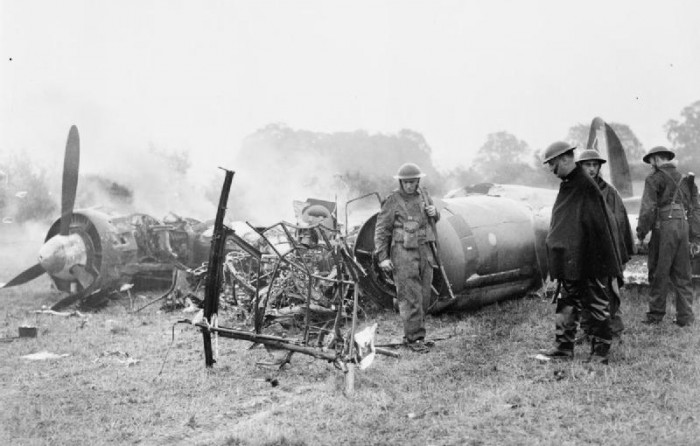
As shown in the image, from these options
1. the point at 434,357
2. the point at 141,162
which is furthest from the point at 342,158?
the point at 434,357

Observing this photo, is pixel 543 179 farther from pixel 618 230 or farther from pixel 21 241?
pixel 21 241

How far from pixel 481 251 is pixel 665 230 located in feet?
7.01

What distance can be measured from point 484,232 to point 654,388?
11.4 ft

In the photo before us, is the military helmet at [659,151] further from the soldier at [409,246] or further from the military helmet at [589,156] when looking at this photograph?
the soldier at [409,246]

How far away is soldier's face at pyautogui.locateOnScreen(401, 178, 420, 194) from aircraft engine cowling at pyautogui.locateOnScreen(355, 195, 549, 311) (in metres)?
1.07

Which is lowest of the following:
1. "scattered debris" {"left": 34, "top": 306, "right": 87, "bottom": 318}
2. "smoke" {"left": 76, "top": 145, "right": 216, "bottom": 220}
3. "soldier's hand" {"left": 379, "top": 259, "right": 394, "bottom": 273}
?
"scattered debris" {"left": 34, "top": 306, "right": 87, "bottom": 318}

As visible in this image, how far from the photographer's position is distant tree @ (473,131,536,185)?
22619mm

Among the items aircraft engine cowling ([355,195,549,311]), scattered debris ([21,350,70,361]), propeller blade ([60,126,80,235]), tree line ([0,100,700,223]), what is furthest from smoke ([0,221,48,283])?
aircraft engine cowling ([355,195,549,311])

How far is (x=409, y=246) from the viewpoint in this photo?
645 centimetres

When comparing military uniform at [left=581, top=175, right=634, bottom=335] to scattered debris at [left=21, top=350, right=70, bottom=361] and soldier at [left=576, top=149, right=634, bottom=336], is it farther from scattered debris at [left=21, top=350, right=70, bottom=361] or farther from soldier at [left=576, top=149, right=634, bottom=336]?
scattered debris at [left=21, top=350, right=70, bottom=361]

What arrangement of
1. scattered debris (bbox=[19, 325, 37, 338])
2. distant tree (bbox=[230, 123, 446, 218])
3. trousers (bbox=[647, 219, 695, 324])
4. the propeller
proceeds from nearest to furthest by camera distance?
trousers (bbox=[647, 219, 695, 324])
scattered debris (bbox=[19, 325, 37, 338])
the propeller
distant tree (bbox=[230, 123, 446, 218])

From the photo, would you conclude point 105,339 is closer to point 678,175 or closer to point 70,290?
point 70,290

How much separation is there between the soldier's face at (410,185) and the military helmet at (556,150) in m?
1.49

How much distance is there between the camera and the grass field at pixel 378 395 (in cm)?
392
